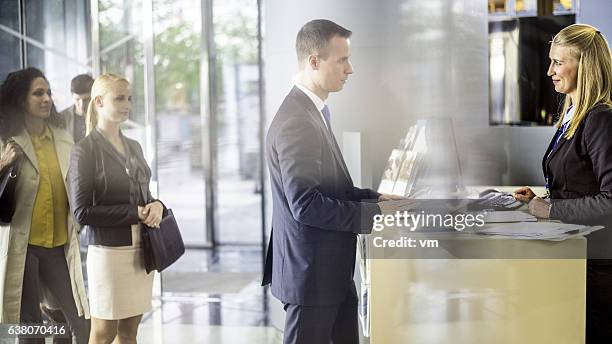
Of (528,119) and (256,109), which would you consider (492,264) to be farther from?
(256,109)

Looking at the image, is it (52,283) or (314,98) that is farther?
(52,283)

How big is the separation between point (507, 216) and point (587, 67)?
624 millimetres

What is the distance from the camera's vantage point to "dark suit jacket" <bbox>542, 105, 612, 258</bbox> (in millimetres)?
2420

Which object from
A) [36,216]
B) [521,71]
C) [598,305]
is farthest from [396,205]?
[36,216]

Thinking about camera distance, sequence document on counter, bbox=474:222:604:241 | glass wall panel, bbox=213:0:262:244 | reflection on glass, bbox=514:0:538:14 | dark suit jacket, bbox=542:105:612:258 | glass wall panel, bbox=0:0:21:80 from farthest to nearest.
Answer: glass wall panel, bbox=213:0:262:244 < glass wall panel, bbox=0:0:21:80 < reflection on glass, bbox=514:0:538:14 < document on counter, bbox=474:222:604:241 < dark suit jacket, bbox=542:105:612:258

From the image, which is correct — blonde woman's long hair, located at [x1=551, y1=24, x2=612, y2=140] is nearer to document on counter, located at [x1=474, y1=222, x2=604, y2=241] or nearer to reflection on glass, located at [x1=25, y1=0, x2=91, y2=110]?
document on counter, located at [x1=474, y1=222, x2=604, y2=241]

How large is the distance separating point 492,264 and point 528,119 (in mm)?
571

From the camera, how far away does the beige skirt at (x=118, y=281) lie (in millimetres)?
3020

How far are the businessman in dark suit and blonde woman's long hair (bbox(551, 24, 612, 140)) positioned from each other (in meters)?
0.80

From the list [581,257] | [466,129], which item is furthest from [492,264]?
[466,129]

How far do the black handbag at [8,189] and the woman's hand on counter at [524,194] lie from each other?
2.16 m

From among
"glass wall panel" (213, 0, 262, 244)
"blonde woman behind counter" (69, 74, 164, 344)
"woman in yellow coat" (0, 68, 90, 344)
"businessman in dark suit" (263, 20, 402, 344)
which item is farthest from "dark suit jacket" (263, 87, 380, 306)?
"glass wall panel" (213, 0, 262, 244)

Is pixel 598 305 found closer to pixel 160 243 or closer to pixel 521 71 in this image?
pixel 521 71

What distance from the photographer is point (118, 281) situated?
3037 mm
